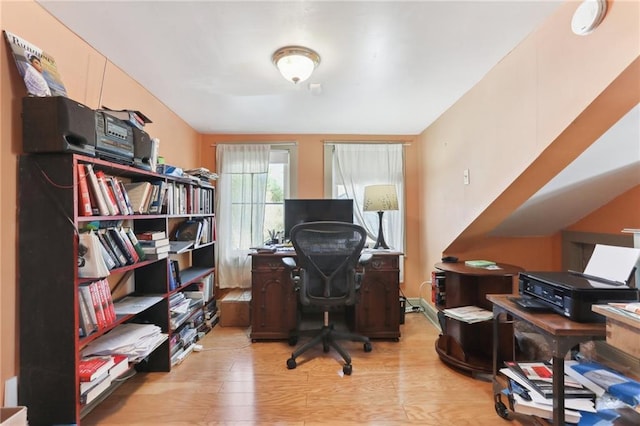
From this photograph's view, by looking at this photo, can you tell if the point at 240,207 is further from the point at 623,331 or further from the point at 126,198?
the point at 623,331

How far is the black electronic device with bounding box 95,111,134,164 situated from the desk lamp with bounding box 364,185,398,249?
208 centimetres

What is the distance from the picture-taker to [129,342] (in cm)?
158

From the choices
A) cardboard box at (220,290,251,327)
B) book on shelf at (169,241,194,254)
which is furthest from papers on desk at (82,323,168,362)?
cardboard box at (220,290,251,327)

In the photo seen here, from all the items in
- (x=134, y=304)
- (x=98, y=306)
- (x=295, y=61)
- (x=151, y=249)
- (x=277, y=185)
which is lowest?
(x=134, y=304)

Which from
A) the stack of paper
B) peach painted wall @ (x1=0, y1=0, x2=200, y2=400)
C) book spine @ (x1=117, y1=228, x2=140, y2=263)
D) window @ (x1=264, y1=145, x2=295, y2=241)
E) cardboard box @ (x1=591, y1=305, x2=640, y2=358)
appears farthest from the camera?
window @ (x1=264, y1=145, x2=295, y2=241)

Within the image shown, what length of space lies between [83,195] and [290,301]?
1705 millimetres

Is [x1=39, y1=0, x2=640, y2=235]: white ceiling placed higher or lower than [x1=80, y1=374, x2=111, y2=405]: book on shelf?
higher

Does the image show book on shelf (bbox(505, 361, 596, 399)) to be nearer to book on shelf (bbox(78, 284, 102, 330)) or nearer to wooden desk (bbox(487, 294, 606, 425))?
wooden desk (bbox(487, 294, 606, 425))

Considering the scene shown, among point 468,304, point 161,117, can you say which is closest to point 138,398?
point 161,117

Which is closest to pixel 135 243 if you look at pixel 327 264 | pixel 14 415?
pixel 14 415

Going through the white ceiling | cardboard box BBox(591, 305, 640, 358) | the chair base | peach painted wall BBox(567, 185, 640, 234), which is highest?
the white ceiling

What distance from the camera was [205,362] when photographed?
213 centimetres

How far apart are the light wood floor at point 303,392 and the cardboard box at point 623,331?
881 millimetres

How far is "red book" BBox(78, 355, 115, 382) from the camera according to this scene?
1.29 m
